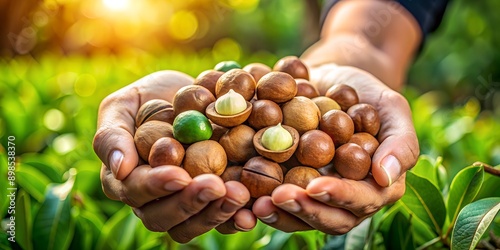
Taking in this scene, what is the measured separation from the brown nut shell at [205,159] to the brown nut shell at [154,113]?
141 mm

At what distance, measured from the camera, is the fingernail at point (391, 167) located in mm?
1050

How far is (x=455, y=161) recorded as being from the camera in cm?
177

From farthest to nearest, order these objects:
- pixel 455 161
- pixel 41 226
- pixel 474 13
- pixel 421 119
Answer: pixel 474 13
pixel 421 119
pixel 455 161
pixel 41 226

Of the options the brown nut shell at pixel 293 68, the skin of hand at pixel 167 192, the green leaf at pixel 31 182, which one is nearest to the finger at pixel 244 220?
the skin of hand at pixel 167 192

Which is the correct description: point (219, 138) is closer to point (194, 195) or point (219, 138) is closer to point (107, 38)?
point (194, 195)

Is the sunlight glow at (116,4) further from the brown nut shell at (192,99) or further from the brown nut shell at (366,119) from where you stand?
the brown nut shell at (366,119)

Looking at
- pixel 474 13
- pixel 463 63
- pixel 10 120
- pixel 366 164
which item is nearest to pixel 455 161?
pixel 366 164

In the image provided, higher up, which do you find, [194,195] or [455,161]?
[194,195]

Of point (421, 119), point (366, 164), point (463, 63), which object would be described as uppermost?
point (366, 164)

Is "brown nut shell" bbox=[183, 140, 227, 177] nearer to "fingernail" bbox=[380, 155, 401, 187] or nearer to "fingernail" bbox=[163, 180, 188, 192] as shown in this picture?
"fingernail" bbox=[163, 180, 188, 192]

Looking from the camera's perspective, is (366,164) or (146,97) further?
(146,97)

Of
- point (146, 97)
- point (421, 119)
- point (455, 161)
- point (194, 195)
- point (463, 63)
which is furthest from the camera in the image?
point (463, 63)

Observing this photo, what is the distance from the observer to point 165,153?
1.05 meters

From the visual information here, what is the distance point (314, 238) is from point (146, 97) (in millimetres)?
504
